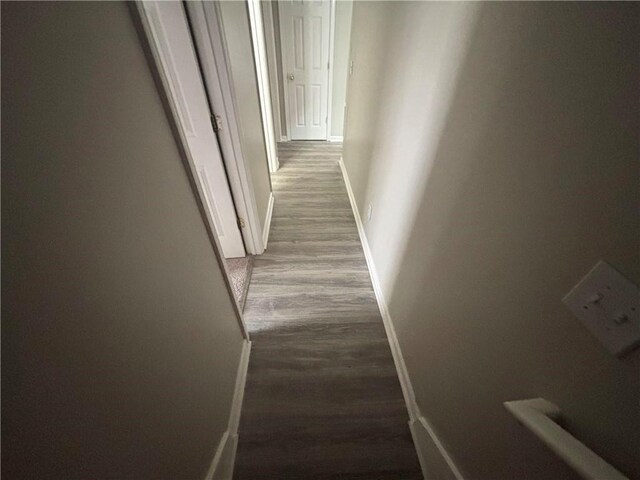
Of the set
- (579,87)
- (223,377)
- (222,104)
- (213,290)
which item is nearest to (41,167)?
(213,290)

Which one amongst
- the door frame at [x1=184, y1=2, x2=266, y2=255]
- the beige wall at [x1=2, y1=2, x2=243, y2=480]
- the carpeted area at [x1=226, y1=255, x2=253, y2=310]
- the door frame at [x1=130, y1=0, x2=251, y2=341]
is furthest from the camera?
the carpeted area at [x1=226, y1=255, x2=253, y2=310]

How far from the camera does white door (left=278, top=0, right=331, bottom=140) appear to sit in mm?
3035

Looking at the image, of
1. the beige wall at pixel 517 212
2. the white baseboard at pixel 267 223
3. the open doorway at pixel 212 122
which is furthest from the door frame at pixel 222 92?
the beige wall at pixel 517 212

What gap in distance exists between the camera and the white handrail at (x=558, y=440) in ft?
1.25

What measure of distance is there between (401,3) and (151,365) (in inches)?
69.0

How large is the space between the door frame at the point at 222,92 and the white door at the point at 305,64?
2.71m

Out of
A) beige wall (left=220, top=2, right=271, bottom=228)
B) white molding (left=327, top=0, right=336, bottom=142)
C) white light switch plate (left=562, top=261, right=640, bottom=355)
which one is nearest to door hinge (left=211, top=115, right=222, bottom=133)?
beige wall (left=220, top=2, right=271, bottom=228)

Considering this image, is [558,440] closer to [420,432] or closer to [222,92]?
[420,432]

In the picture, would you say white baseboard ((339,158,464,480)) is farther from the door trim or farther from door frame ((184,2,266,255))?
the door trim

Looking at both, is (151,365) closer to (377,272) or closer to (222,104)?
(222,104)

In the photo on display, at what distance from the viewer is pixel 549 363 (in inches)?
19.1

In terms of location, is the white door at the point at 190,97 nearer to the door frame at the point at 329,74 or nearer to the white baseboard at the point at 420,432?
the white baseboard at the point at 420,432

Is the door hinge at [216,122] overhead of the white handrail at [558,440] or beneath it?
overhead

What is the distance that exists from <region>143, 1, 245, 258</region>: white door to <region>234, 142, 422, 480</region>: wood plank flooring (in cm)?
64
